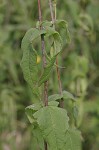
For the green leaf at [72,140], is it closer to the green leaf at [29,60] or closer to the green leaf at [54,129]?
the green leaf at [54,129]

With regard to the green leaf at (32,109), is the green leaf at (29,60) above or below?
above

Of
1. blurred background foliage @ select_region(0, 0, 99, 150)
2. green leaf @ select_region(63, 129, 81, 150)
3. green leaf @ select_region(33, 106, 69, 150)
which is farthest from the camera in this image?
blurred background foliage @ select_region(0, 0, 99, 150)

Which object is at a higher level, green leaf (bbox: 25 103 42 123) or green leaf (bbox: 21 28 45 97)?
green leaf (bbox: 21 28 45 97)

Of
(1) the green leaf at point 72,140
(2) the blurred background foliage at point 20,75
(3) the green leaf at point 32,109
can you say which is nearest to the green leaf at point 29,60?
(3) the green leaf at point 32,109

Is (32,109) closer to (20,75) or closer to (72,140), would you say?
(72,140)

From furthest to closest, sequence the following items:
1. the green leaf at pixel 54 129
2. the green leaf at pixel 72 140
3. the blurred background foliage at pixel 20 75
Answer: the blurred background foliage at pixel 20 75 < the green leaf at pixel 72 140 < the green leaf at pixel 54 129

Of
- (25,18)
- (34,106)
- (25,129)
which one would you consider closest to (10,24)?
(25,18)

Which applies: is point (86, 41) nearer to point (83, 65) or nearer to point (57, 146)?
point (83, 65)

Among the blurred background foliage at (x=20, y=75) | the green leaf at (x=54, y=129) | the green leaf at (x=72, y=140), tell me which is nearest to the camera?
the green leaf at (x=54, y=129)

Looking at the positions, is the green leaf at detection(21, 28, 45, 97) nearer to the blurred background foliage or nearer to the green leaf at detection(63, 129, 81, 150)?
the green leaf at detection(63, 129, 81, 150)

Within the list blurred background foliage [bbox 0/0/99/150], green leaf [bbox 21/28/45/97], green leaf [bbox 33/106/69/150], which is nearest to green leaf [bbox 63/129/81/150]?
green leaf [bbox 33/106/69/150]
